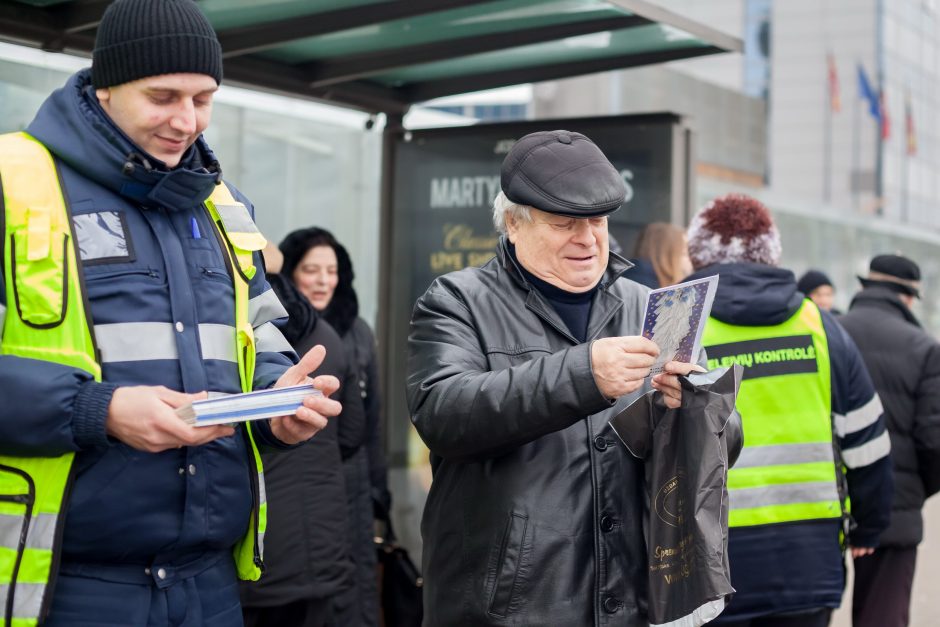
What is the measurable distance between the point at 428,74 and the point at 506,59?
442 millimetres

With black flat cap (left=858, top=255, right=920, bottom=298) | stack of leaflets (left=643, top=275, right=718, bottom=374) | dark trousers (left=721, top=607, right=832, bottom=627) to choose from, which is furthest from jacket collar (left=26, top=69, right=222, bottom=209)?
black flat cap (left=858, top=255, right=920, bottom=298)

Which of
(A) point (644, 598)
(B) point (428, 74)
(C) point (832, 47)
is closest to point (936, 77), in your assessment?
(C) point (832, 47)

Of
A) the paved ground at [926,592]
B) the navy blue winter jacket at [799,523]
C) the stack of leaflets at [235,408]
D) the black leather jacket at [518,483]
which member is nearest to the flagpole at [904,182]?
the paved ground at [926,592]

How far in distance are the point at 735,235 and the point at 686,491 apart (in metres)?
1.60

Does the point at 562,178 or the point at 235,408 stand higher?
the point at 562,178

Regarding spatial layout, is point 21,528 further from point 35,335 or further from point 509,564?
point 509,564

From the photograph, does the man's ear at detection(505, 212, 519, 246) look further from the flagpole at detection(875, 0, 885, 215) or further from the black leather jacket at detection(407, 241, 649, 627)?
the flagpole at detection(875, 0, 885, 215)

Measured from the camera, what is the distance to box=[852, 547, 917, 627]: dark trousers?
575 cm

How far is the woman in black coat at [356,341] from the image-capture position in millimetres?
5309

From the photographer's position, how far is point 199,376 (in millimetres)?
2469

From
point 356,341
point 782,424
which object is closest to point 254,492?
point 782,424

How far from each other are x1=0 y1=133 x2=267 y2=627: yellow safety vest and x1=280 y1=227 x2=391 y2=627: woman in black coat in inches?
117

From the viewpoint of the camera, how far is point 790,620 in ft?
13.3

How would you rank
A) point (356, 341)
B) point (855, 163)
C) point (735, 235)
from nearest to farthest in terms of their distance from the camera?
point (735, 235)
point (356, 341)
point (855, 163)
